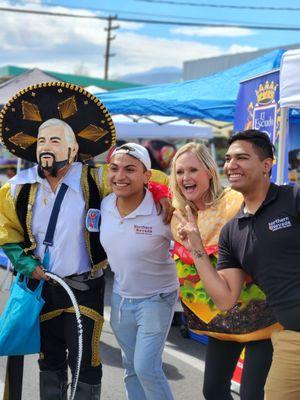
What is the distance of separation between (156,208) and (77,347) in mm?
844

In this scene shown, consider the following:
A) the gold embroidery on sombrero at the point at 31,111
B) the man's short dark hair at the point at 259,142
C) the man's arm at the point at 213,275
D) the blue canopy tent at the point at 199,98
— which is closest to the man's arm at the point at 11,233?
the gold embroidery on sombrero at the point at 31,111

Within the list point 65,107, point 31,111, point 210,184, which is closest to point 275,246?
point 210,184

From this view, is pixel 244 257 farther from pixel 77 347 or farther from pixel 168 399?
pixel 77 347

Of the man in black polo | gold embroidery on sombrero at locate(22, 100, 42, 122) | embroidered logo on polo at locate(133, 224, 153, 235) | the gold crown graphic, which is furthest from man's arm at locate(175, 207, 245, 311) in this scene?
Result: the gold crown graphic

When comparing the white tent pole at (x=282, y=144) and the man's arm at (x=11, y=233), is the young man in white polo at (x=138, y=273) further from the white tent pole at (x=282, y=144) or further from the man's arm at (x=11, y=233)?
the white tent pole at (x=282, y=144)

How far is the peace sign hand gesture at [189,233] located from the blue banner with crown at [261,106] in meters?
1.55

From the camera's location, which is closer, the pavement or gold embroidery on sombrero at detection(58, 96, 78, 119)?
gold embroidery on sombrero at detection(58, 96, 78, 119)

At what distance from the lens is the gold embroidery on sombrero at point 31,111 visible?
119 inches

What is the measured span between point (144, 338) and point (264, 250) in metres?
0.86

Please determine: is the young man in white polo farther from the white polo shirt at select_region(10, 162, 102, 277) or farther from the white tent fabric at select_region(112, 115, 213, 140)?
the white tent fabric at select_region(112, 115, 213, 140)

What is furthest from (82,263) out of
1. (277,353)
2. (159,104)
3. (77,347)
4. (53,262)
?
(159,104)

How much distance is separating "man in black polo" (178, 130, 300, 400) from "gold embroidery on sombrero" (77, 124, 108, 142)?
937mm

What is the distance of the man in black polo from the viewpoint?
213 centimetres

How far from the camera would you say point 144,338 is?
2680 mm
